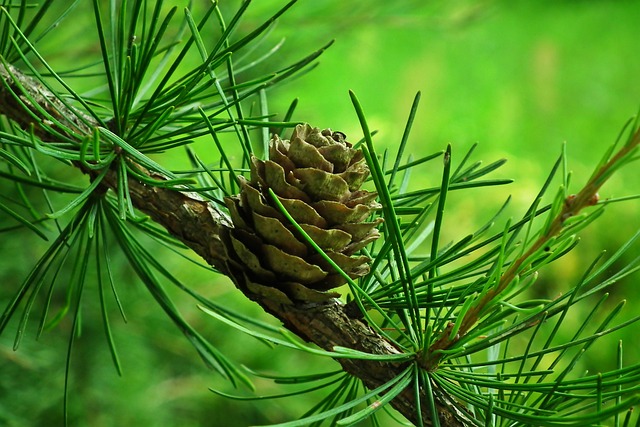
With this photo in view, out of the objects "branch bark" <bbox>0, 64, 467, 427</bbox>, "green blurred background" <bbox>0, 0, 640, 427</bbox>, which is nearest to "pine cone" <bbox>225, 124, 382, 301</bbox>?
"branch bark" <bbox>0, 64, 467, 427</bbox>

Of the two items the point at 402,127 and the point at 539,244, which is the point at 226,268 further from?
the point at 402,127

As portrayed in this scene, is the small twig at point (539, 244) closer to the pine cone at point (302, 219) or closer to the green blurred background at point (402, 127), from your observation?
the pine cone at point (302, 219)

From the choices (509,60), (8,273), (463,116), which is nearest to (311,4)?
(8,273)

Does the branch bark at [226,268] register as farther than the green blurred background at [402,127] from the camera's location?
No

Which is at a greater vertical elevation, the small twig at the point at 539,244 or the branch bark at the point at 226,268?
the small twig at the point at 539,244

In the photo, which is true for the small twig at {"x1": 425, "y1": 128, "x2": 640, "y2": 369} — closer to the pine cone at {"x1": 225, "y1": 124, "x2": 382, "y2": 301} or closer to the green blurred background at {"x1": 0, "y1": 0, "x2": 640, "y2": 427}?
the pine cone at {"x1": 225, "y1": 124, "x2": 382, "y2": 301}

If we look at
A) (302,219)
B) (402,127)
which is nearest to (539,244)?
(302,219)

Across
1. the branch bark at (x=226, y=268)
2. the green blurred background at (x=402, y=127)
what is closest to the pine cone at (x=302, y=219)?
the branch bark at (x=226, y=268)
